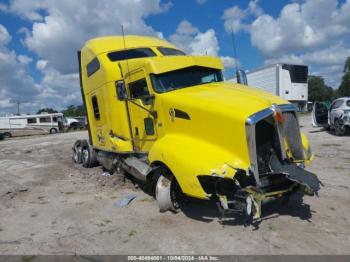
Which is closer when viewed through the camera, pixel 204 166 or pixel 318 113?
pixel 204 166

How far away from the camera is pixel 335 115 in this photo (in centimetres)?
1858

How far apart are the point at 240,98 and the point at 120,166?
4.31 meters

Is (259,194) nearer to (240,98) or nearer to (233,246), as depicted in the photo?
(233,246)

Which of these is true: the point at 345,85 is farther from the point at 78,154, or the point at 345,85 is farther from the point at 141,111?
the point at 141,111

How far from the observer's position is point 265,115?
19.0 ft

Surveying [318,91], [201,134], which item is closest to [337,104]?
[201,134]

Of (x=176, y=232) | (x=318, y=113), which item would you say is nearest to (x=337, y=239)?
(x=176, y=232)

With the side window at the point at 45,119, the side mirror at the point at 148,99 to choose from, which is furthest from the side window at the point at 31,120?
the side mirror at the point at 148,99

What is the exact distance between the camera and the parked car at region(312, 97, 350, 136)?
17922 millimetres

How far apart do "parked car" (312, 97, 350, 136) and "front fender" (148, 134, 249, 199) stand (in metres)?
13.7

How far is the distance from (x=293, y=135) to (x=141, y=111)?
3.17m

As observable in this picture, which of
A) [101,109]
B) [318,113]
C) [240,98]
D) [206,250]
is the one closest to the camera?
[206,250]

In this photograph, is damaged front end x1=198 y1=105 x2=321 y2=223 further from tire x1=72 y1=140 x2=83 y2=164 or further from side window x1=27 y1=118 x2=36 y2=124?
side window x1=27 y1=118 x2=36 y2=124

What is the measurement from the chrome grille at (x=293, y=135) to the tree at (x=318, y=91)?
99.7 meters
